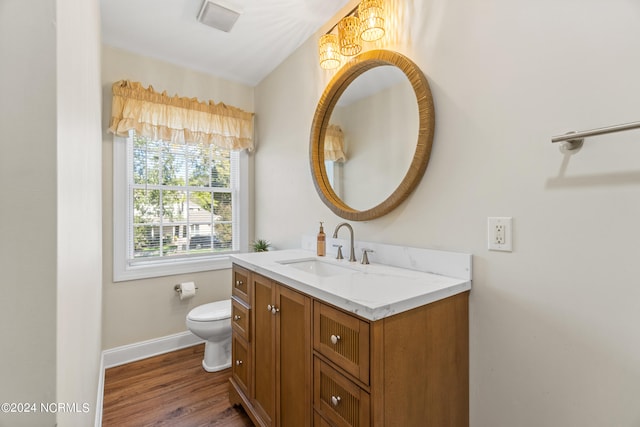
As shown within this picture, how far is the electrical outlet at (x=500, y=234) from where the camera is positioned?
111 centimetres

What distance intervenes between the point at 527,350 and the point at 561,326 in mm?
155

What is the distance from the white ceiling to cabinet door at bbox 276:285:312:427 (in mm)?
1804

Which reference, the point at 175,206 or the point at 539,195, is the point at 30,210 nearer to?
the point at 539,195

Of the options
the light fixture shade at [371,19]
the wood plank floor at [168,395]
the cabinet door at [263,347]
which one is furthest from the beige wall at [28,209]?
the wood plank floor at [168,395]

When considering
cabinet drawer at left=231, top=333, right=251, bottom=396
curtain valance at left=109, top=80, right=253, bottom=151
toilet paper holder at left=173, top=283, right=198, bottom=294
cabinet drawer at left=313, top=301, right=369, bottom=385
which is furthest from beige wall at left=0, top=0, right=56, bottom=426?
toilet paper holder at left=173, top=283, right=198, bottom=294

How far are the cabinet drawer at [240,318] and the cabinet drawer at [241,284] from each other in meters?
0.04

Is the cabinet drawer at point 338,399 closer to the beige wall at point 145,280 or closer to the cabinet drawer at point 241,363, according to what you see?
the cabinet drawer at point 241,363

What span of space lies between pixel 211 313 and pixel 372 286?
153 centimetres

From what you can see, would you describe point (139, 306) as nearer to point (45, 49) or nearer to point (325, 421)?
point (325, 421)

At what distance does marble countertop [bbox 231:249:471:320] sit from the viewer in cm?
93

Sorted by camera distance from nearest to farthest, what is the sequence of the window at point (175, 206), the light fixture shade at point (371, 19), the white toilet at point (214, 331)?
the light fixture shade at point (371, 19), the white toilet at point (214, 331), the window at point (175, 206)

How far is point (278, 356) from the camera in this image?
1359 mm

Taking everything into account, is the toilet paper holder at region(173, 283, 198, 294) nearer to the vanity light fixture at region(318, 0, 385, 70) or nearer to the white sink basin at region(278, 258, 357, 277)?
the white sink basin at region(278, 258, 357, 277)

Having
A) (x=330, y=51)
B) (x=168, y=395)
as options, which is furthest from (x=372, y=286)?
(x=168, y=395)
